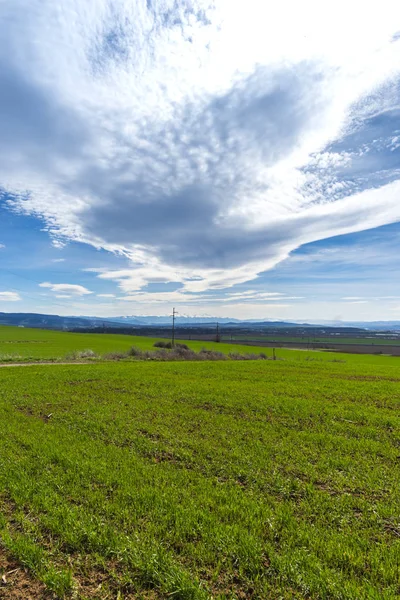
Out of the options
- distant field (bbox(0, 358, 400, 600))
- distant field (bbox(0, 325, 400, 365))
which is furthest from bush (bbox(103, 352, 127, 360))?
distant field (bbox(0, 358, 400, 600))

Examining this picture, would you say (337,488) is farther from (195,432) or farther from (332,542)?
(195,432)

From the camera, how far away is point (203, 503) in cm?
645

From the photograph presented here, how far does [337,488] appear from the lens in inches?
282

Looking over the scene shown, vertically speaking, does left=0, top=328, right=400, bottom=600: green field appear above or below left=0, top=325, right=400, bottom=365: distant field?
above

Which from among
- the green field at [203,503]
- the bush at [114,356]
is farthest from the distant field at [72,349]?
the green field at [203,503]

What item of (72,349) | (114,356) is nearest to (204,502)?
(114,356)

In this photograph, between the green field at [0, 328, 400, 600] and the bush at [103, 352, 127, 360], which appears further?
the bush at [103, 352, 127, 360]

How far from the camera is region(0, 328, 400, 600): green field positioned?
4500 millimetres

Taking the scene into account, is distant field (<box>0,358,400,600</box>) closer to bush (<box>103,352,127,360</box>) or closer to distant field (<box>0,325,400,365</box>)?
bush (<box>103,352,127,360</box>)

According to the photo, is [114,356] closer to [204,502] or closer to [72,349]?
[72,349]

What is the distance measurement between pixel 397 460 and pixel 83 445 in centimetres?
970

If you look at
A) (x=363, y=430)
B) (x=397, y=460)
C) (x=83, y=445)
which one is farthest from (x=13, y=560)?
(x=363, y=430)

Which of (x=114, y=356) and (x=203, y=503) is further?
(x=114, y=356)

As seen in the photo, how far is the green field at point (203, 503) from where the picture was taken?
177 inches
